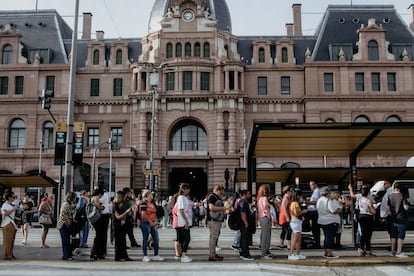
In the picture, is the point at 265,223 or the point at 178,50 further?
the point at 178,50

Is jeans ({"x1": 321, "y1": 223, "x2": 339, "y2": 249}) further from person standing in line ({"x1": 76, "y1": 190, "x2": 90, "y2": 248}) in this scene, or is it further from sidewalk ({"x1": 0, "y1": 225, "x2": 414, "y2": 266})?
person standing in line ({"x1": 76, "y1": 190, "x2": 90, "y2": 248})

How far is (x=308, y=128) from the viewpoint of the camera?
15.3 meters

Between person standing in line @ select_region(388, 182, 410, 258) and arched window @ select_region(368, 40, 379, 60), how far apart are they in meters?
A: 42.4

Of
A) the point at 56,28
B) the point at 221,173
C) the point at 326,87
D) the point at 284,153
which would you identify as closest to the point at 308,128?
the point at 284,153

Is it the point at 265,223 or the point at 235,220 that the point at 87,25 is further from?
the point at 265,223

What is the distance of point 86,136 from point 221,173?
15808 mm

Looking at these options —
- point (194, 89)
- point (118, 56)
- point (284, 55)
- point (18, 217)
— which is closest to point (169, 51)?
point (194, 89)

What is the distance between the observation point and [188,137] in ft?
176

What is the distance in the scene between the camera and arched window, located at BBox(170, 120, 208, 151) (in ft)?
174

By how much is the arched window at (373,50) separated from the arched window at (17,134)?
128ft

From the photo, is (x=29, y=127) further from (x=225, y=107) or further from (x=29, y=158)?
(x=225, y=107)

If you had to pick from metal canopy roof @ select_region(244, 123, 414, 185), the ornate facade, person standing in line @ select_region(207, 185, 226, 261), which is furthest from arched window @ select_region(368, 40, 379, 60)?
person standing in line @ select_region(207, 185, 226, 261)

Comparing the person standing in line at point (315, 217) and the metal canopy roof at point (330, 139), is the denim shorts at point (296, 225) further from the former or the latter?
the metal canopy roof at point (330, 139)

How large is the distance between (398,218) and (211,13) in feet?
145
